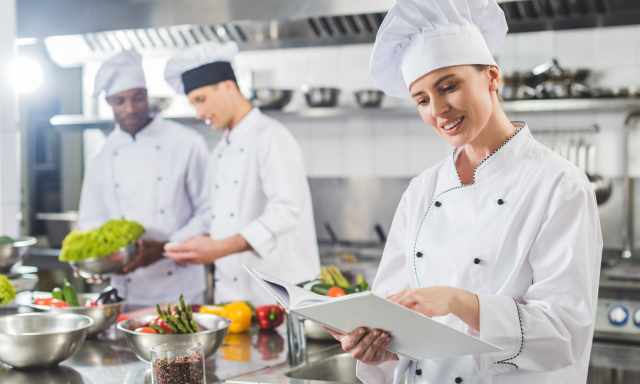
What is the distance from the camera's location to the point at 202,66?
259 centimetres

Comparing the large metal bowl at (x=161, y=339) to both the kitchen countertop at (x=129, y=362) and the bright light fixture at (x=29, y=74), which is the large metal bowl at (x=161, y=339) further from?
the bright light fixture at (x=29, y=74)

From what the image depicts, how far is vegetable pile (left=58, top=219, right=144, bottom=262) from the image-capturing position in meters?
2.47

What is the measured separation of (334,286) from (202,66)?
1.24 m

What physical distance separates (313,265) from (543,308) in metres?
1.74

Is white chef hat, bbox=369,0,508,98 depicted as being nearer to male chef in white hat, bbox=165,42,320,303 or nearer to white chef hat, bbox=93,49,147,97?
male chef in white hat, bbox=165,42,320,303

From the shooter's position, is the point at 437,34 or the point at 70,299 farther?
the point at 70,299

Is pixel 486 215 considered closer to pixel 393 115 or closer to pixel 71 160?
pixel 393 115

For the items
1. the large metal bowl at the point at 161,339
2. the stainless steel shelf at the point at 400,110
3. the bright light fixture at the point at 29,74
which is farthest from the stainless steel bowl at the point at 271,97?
the large metal bowl at the point at 161,339

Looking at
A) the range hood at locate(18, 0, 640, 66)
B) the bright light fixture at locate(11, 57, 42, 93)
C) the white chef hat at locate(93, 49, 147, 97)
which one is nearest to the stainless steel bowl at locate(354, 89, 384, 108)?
the range hood at locate(18, 0, 640, 66)

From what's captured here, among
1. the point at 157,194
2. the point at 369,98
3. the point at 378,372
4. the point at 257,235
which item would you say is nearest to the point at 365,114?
the point at 369,98

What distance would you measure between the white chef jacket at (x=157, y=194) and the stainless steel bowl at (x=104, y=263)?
334mm

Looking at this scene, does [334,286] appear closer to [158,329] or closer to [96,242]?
[158,329]

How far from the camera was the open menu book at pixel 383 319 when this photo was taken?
932 mm

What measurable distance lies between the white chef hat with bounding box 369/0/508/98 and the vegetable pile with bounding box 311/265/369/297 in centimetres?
69
